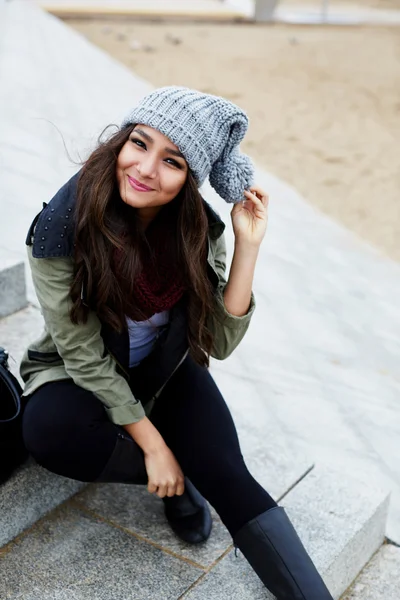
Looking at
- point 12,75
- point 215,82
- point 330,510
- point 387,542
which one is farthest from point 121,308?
point 215,82

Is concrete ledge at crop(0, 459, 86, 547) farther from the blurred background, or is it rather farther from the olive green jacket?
the blurred background

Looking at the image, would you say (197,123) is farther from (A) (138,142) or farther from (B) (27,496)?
(B) (27,496)

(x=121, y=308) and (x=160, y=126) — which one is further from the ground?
(x=160, y=126)

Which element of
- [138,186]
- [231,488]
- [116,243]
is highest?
[138,186]

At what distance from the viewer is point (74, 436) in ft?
6.35

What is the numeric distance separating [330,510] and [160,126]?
1.15 m

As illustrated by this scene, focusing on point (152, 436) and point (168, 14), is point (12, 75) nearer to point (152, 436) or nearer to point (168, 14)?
point (152, 436)

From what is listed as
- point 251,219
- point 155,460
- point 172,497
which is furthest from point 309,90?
point 155,460

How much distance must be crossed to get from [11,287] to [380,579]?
60.1 inches

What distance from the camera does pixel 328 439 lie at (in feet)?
10.1

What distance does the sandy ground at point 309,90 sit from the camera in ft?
22.6

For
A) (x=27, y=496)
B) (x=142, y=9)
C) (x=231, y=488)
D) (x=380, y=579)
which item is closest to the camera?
(x=231, y=488)

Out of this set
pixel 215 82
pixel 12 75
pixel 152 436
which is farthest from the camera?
pixel 215 82

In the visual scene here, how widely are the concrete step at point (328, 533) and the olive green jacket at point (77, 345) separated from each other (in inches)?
17.7
